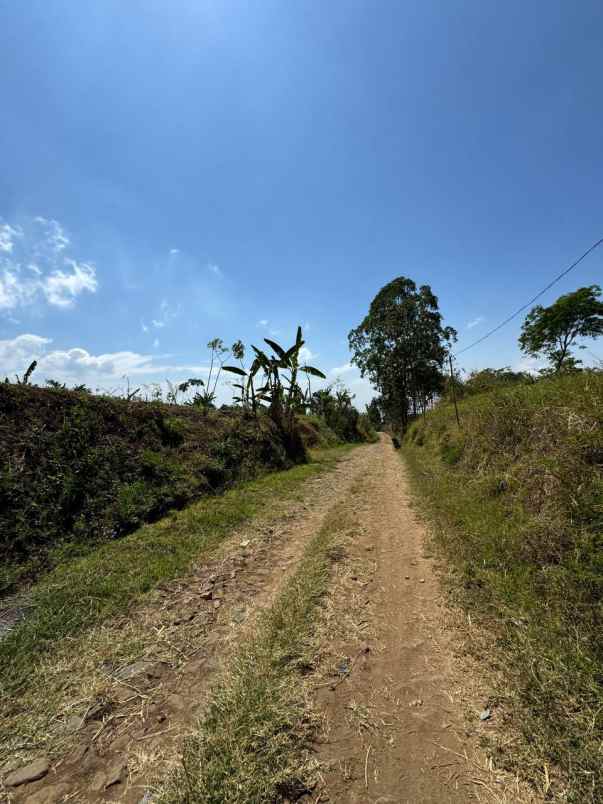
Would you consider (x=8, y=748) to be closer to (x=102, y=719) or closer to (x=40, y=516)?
(x=102, y=719)

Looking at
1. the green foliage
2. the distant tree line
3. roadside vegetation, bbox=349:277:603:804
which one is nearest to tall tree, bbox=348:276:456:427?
the distant tree line

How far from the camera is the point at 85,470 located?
6.00 meters

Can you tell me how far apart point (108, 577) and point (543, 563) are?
18.3ft

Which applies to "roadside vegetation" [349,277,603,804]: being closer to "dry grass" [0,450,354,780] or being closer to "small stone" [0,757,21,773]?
"dry grass" [0,450,354,780]

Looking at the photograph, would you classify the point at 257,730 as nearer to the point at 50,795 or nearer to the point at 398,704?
the point at 398,704

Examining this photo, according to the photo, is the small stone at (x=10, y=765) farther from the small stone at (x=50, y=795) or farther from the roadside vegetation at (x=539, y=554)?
the roadside vegetation at (x=539, y=554)

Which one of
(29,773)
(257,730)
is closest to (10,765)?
(29,773)

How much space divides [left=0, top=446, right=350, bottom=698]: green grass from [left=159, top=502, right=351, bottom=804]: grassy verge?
1.76 meters

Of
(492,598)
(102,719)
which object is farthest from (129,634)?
(492,598)

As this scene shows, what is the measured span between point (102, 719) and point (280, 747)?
1.43 metres

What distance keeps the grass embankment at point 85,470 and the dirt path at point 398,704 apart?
4.28m

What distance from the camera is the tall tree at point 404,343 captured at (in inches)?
1152

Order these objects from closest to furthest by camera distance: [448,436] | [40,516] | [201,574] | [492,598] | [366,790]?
[366,790]
[492,598]
[201,574]
[40,516]
[448,436]

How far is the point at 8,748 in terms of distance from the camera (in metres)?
2.08
